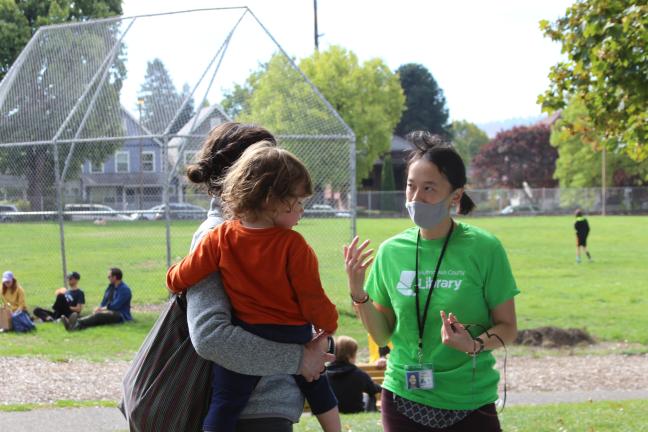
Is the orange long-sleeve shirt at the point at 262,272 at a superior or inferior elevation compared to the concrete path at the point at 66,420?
superior

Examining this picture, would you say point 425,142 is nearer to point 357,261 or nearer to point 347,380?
point 357,261

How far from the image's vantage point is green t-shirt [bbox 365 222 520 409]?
3379mm

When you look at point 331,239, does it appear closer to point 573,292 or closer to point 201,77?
point 201,77

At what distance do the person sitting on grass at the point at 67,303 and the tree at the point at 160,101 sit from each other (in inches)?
126

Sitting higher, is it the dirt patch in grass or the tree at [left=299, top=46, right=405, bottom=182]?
the tree at [left=299, top=46, right=405, bottom=182]

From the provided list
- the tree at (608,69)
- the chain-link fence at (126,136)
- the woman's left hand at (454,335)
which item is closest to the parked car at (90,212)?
the chain-link fence at (126,136)

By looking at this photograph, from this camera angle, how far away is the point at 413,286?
3.45m

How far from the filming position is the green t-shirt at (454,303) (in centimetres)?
338

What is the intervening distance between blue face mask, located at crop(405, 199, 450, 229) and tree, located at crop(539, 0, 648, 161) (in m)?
3.92

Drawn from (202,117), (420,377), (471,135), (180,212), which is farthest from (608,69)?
(471,135)

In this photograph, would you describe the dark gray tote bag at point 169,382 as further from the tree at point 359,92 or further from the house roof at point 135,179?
the tree at point 359,92

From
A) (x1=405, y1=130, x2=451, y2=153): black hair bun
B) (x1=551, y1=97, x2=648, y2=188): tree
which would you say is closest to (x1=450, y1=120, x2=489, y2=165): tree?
(x1=551, y1=97, x2=648, y2=188): tree

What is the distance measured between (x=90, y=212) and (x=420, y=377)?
38.6ft

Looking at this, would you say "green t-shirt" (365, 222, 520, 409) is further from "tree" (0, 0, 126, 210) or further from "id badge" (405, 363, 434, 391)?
"tree" (0, 0, 126, 210)
